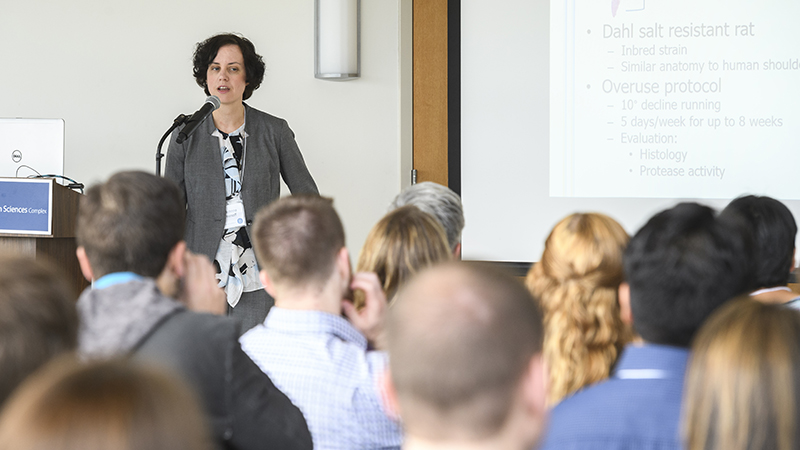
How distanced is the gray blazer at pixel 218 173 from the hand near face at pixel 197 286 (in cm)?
184

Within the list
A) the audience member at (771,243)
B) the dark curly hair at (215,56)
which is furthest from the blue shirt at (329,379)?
the dark curly hair at (215,56)

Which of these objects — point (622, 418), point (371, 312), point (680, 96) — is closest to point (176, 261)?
point (371, 312)

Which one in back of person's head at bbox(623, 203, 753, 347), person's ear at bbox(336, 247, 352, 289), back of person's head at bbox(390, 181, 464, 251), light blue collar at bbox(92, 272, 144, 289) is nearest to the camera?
back of person's head at bbox(623, 203, 753, 347)

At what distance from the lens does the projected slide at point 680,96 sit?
368 centimetres

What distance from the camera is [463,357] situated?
84cm

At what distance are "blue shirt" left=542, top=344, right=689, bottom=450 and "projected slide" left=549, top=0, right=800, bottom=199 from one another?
2.80 meters

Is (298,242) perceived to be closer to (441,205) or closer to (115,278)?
(115,278)

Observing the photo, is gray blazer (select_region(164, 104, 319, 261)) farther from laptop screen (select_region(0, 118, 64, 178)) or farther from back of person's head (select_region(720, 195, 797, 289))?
back of person's head (select_region(720, 195, 797, 289))

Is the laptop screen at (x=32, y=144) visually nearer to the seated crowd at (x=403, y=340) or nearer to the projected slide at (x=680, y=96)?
the seated crowd at (x=403, y=340)

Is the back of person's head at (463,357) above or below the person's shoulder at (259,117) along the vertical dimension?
below

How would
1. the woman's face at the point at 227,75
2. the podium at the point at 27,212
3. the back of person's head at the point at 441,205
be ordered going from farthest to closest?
the woman's face at the point at 227,75 → the podium at the point at 27,212 → the back of person's head at the point at 441,205

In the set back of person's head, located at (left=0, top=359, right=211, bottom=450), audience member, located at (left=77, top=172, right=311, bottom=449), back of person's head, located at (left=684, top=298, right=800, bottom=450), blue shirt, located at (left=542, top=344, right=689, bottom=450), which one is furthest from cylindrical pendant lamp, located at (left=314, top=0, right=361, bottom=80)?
back of person's head, located at (left=0, top=359, right=211, bottom=450)

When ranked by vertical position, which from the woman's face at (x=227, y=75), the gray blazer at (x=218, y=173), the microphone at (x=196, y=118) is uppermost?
the woman's face at (x=227, y=75)

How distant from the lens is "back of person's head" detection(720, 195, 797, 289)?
2.00m
